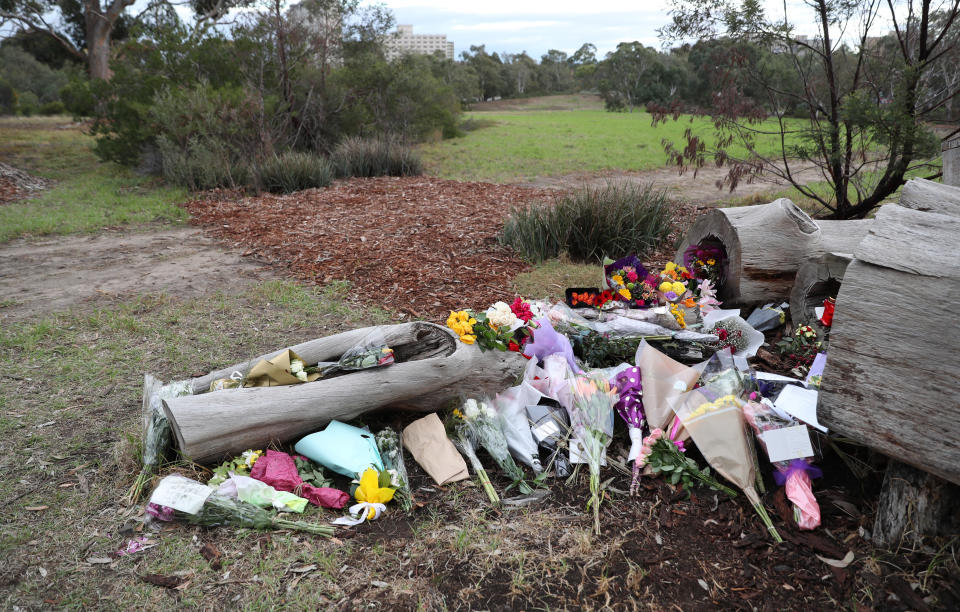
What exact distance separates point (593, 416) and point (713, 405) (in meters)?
0.57

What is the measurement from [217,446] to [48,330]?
2.78m

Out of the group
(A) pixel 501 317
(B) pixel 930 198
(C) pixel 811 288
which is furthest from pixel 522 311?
(B) pixel 930 198

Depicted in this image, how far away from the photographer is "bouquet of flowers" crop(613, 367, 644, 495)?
2990 millimetres

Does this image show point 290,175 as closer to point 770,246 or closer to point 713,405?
point 770,246

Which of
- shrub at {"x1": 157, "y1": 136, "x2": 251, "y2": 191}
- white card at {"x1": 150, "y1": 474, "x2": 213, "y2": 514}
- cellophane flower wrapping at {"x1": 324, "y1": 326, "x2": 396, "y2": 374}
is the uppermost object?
shrub at {"x1": 157, "y1": 136, "x2": 251, "y2": 191}

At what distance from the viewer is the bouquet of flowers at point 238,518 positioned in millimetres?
2516

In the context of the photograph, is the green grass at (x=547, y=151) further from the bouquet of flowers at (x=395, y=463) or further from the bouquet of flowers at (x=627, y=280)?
the bouquet of flowers at (x=395, y=463)

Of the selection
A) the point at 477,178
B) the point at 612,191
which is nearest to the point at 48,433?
the point at 612,191

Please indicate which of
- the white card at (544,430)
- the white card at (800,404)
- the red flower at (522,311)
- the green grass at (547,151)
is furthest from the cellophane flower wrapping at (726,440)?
the green grass at (547,151)

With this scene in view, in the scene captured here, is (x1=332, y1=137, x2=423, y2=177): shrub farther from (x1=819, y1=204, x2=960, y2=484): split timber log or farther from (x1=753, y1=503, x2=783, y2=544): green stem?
(x1=753, y1=503, x2=783, y2=544): green stem

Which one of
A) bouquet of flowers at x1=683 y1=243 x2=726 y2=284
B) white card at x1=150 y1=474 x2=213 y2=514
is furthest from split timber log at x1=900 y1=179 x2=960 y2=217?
white card at x1=150 y1=474 x2=213 y2=514

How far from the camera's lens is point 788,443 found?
258cm

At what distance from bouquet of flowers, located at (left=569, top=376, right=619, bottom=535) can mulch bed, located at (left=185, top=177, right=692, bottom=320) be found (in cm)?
199

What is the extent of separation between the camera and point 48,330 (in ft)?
15.3
